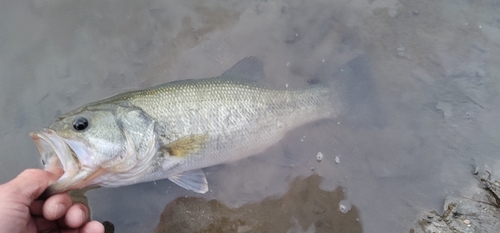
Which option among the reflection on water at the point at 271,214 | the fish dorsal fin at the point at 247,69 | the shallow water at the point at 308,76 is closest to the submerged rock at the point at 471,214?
the shallow water at the point at 308,76

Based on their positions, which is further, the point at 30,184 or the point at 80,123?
the point at 80,123

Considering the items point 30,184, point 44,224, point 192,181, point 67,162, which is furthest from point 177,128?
point 44,224

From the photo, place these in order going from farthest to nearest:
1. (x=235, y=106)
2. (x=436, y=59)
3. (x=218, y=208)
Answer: (x=436, y=59), (x=218, y=208), (x=235, y=106)

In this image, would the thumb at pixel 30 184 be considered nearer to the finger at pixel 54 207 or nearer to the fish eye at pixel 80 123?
the finger at pixel 54 207

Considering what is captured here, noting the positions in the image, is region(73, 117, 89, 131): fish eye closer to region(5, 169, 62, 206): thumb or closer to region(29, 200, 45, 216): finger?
region(5, 169, 62, 206): thumb

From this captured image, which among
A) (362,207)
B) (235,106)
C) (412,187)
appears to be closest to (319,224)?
(362,207)

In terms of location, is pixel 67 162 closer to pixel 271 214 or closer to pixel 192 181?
pixel 192 181

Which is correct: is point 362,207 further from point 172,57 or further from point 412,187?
point 172,57
